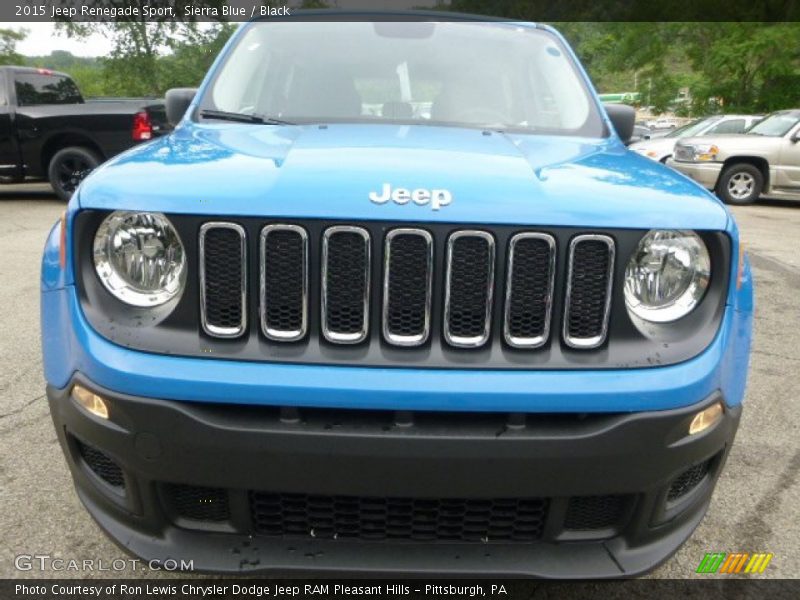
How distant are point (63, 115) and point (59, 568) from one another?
9638 millimetres

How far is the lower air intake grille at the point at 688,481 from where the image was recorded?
1953 mm

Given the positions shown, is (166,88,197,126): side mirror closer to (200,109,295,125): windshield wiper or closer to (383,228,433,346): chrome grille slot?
(200,109,295,125): windshield wiper

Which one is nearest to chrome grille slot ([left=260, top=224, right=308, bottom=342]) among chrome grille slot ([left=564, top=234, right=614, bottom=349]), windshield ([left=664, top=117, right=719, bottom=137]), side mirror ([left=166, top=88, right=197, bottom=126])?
chrome grille slot ([left=564, top=234, right=614, bottom=349])

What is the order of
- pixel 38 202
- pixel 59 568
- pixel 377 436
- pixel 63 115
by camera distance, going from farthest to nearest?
pixel 38 202
pixel 63 115
pixel 59 568
pixel 377 436

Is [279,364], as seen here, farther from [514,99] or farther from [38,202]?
[38,202]

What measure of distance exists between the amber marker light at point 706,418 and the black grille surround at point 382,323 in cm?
15

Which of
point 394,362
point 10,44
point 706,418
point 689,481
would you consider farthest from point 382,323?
point 10,44

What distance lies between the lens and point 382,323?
178 cm

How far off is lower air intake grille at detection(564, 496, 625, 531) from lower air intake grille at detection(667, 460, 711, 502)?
0.52 feet

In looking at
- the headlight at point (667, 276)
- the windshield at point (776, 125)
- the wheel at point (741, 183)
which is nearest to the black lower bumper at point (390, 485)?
the headlight at point (667, 276)

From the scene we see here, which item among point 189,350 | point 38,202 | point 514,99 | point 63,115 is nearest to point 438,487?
point 189,350

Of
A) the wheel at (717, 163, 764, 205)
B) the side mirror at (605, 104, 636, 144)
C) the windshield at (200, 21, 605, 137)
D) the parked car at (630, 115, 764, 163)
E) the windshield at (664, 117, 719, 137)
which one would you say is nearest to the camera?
the windshield at (200, 21, 605, 137)

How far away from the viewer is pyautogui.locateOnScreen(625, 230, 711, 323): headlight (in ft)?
6.13

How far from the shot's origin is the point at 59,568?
92.5 inches
